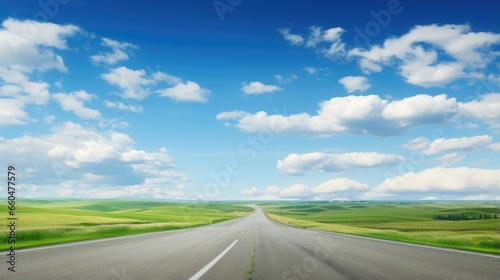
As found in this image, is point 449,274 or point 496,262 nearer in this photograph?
point 449,274

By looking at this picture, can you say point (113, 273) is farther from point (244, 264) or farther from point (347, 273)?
point (347, 273)

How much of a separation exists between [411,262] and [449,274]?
2589mm

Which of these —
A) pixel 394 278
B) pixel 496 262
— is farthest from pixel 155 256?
pixel 496 262

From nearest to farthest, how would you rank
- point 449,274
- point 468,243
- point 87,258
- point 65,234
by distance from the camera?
1. point 449,274
2. point 87,258
3. point 468,243
4. point 65,234

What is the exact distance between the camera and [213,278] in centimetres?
893

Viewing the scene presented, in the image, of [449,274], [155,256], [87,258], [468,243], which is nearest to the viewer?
[449,274]

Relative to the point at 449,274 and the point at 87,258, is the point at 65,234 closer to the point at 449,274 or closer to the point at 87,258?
the point at 87,258

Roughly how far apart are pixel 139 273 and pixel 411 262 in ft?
27.9

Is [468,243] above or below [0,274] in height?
below

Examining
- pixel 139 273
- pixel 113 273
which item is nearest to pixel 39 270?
pixel 113 273

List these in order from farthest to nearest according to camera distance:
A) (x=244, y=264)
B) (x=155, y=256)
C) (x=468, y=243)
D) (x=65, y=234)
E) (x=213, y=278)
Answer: (x=65, y=234) → (x=468, y=243) → (x=155, y=256) → (x=244, y=264) → (x=213, y=278)

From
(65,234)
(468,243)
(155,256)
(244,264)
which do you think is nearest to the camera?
(244,264)

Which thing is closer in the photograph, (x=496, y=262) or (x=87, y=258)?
(x=496, y=262)

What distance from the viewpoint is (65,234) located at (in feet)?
81.8
